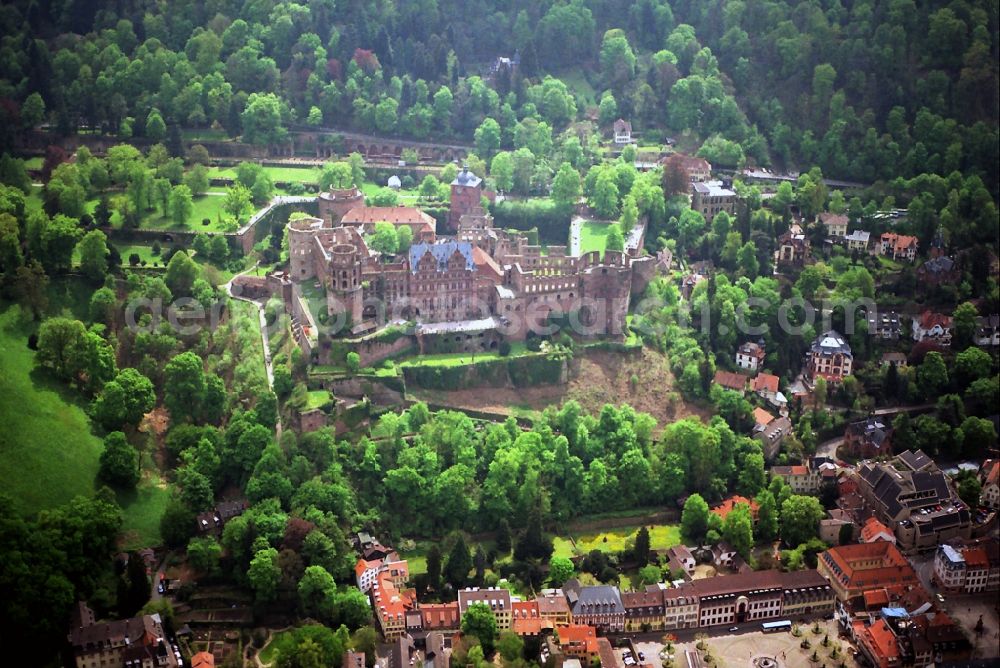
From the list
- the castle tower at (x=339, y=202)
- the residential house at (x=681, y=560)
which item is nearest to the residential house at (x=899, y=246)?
the residential house at (x=681, y=560)

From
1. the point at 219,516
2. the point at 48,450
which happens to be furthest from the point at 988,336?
the point at 48,450

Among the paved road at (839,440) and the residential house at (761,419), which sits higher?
the residential house at (761,419)

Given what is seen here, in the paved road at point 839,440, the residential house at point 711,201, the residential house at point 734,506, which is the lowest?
the residential house at point 734,506

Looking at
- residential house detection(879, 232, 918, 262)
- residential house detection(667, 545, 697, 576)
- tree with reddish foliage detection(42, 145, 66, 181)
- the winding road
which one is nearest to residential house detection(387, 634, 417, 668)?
the winding road

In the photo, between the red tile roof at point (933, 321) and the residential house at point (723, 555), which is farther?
the red tile roof at point (933, 321)

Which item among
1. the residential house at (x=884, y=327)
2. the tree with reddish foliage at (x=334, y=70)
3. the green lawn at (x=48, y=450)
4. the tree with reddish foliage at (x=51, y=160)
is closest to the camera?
the green lawn at (x=48, y=450)

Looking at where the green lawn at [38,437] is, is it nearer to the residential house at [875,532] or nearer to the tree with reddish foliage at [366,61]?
the residential house at [875,532]

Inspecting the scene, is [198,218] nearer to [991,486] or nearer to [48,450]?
[48,450]
